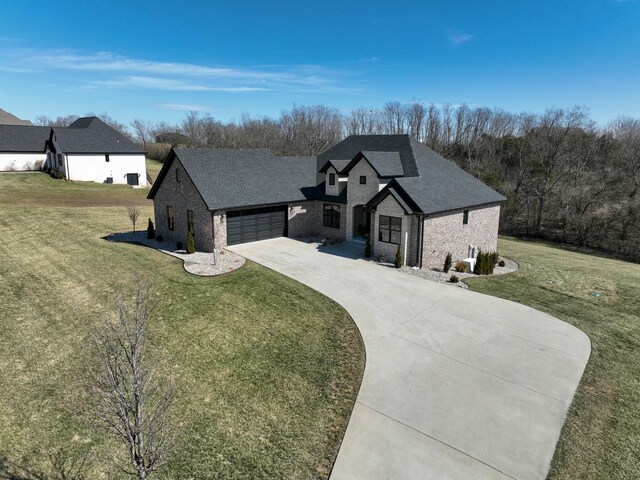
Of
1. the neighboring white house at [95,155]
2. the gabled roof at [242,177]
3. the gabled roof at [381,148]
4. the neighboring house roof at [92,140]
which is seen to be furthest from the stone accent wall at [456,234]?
the neighboring house roof at [92,140]

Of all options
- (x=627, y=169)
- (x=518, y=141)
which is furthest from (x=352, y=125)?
(x=627, y=169)

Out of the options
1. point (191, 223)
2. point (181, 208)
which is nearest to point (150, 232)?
point (181, 208)

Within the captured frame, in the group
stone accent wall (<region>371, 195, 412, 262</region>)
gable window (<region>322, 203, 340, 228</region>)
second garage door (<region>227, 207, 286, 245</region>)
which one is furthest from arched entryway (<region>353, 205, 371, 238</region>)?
second garage door (<region>227, 207, 286, 245</region>)

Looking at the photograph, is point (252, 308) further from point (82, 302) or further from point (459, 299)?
point (459, 299)

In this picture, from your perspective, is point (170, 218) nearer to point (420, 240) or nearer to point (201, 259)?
point (201, 259)

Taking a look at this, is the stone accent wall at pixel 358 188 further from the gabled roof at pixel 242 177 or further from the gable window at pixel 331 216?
the gabled roof at pixel 242 177

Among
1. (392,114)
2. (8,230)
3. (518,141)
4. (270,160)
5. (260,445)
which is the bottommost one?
(260,445)
